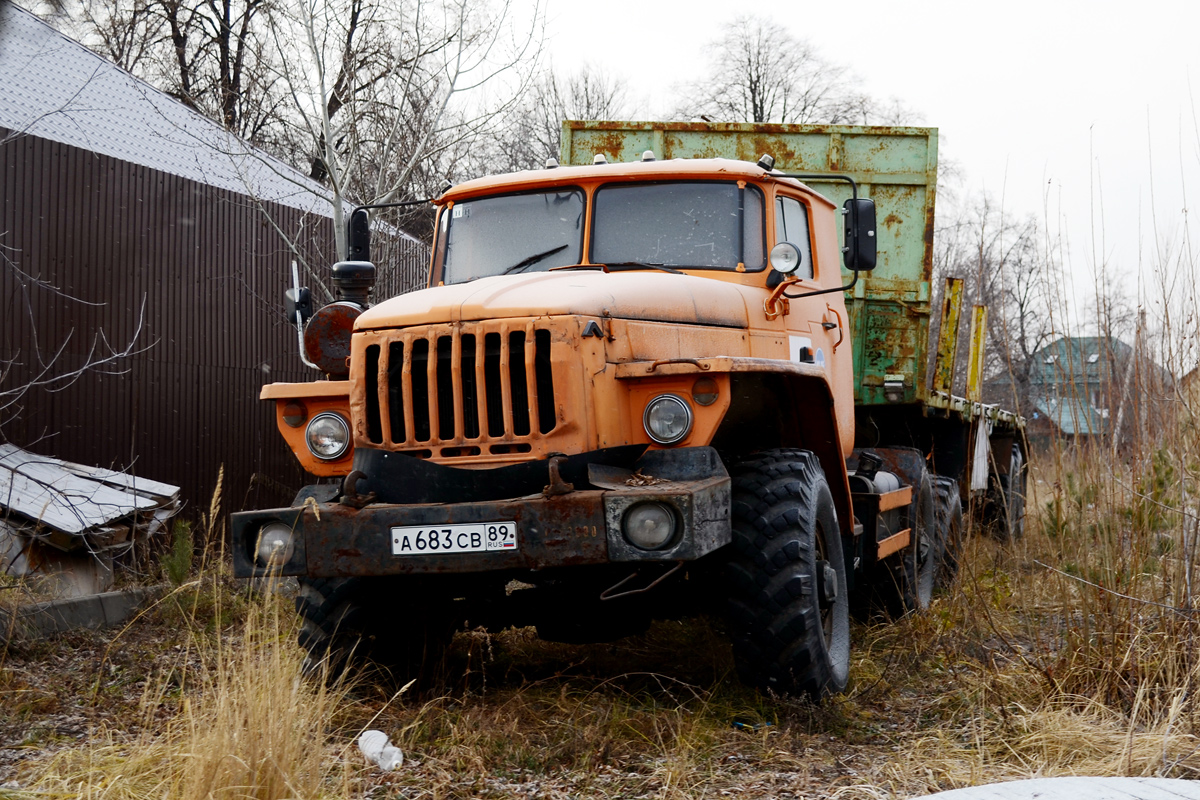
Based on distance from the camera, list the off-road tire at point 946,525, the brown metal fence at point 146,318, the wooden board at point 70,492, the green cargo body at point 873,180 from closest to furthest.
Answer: the wooden board at point 70,492, the off-road tire at point 946,525, the green cargo body at point 873,180, the brown metal fence at point 146,318

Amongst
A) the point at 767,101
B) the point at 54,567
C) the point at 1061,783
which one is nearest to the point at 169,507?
the point at 54,567

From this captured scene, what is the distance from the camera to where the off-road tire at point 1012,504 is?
400 inches

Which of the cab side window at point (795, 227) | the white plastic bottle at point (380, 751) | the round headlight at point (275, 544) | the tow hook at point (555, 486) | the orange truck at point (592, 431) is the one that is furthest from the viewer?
the cab side window at point (795, 227)

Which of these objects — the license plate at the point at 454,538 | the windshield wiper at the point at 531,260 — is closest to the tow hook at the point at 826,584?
the license plate at the point at 454,538

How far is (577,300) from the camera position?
4.48m

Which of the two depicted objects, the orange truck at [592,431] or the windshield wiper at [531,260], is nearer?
the orange truck at [592,431]

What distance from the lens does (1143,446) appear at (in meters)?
4.66

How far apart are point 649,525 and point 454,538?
2.33 ft

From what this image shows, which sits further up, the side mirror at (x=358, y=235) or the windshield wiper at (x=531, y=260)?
the side mirror at (x=358, y=235)

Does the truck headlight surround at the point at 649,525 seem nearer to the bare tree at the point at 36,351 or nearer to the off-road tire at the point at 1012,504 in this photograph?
the bare tree at the point at 36,351

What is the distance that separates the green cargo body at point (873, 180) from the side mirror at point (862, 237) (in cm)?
207

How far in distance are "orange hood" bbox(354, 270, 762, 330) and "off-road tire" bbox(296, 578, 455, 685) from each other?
1135 mm

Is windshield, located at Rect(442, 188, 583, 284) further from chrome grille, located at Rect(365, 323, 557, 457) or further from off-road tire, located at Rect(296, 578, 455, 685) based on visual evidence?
off-road tire, located at Rect(296, 578, 455, 685)

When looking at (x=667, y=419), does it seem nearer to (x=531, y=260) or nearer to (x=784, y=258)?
(x=784, y=258)
